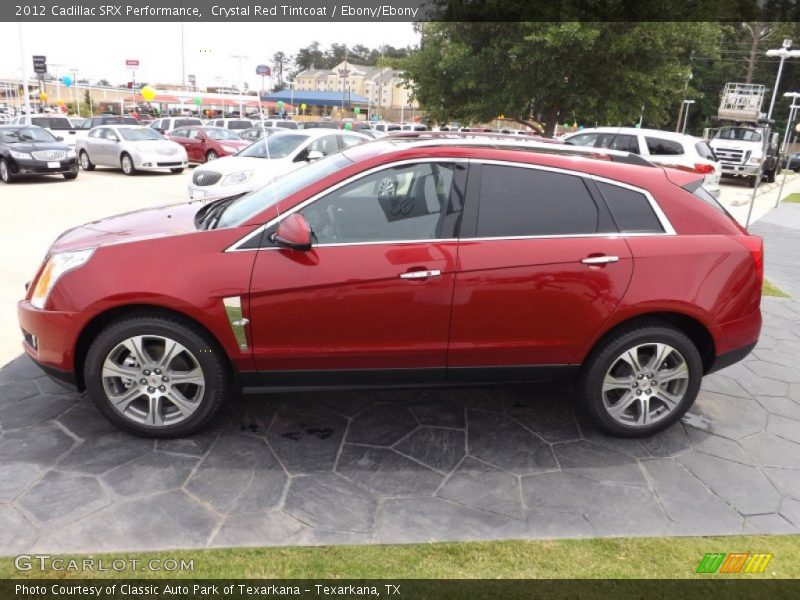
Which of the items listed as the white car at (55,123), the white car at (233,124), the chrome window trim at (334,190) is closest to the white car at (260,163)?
the chrome window trim at (334,190)

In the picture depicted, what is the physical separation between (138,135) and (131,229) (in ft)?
56.0

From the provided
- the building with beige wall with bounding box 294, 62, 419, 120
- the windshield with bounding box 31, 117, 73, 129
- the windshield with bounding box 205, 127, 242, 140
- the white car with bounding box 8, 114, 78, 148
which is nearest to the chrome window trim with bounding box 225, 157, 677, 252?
the windshield with bounding box 205, 127, 242, 140

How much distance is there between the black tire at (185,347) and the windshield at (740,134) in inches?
1030

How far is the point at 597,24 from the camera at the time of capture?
1245 cm

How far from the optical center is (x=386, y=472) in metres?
3.34

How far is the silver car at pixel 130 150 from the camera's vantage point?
58.9 feet

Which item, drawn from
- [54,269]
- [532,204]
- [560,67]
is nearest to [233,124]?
[560,67]

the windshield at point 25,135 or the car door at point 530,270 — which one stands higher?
the car door at point 530,270

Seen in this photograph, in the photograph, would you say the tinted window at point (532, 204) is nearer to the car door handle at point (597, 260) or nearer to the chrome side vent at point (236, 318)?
the car door handle at point (597, 260)

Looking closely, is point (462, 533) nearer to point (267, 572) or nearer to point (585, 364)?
point (267, 572)

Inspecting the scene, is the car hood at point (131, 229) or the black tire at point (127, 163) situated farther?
the black tire at point (127, 163)

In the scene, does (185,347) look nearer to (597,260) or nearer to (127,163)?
(597,260)

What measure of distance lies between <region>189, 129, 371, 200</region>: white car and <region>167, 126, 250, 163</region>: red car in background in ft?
29.9

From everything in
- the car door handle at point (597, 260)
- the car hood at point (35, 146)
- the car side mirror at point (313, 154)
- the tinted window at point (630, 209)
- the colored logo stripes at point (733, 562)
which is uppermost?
the tinted window at point (630, 209)
